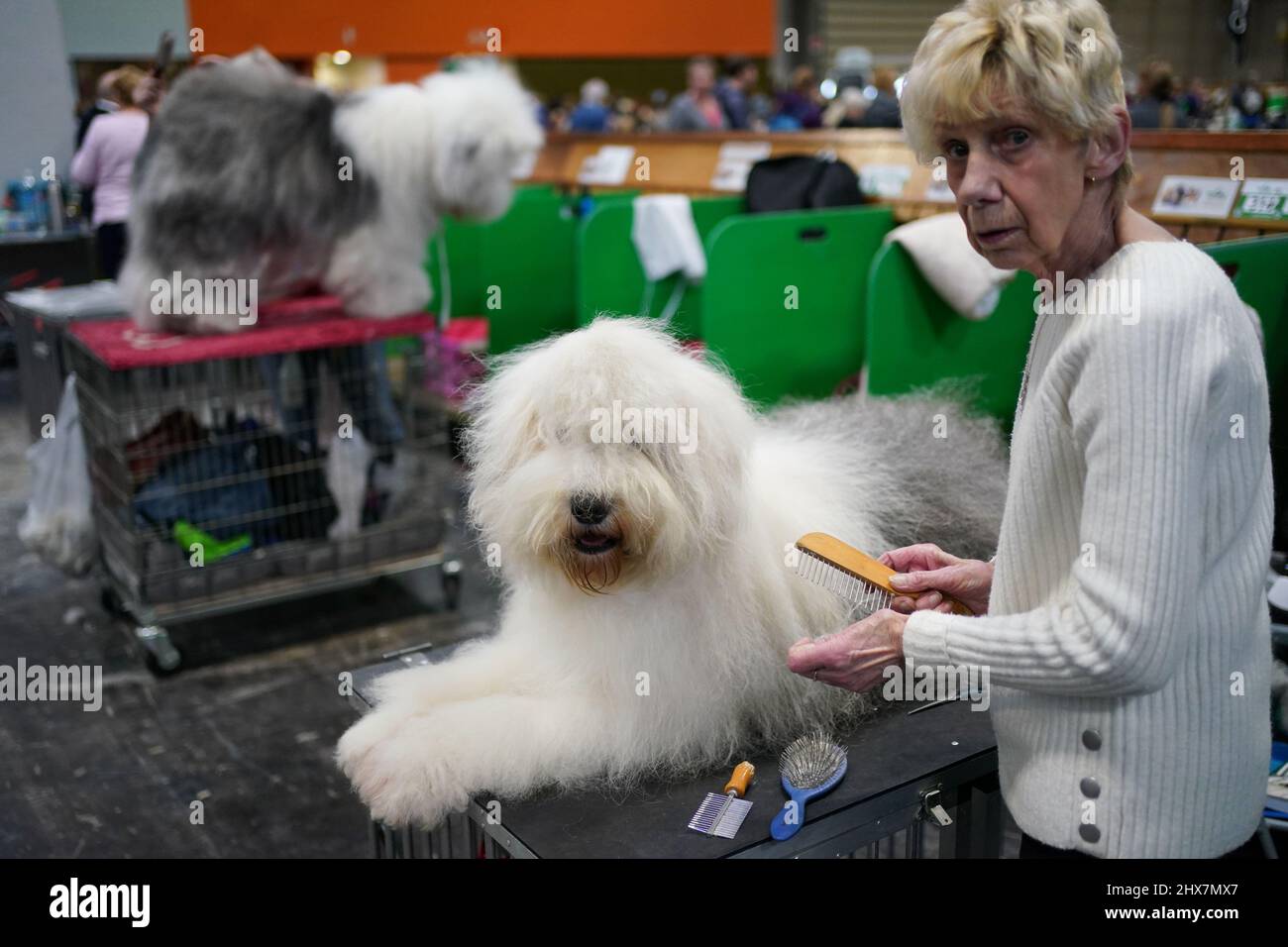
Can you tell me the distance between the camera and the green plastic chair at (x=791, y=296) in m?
3.41

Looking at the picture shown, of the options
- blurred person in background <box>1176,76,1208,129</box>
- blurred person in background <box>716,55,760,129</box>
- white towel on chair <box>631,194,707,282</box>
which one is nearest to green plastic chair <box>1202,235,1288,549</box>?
white towel on chair <box>631,194,707,282</box>

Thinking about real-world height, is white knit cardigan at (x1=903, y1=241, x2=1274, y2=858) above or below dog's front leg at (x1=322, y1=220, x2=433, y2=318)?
below

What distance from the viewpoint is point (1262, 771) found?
4.11 ft

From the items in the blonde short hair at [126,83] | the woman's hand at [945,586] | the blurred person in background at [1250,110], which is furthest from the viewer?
the blurred person in background at [1250,110]

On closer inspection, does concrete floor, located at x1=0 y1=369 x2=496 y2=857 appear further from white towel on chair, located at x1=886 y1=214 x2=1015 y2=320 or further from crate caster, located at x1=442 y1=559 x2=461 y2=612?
white towel on chair, located at x1=886 y1=214 x2=1015 y2=320

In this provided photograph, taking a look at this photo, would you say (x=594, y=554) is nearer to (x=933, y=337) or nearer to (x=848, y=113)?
(x=933, y=337)

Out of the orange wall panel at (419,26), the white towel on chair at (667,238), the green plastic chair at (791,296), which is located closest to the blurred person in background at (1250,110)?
the green plastic chair at (791,296)

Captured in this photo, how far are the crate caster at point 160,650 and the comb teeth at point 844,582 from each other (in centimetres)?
253

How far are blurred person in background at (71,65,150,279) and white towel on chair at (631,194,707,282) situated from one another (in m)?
1.79

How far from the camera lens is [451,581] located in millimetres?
3926

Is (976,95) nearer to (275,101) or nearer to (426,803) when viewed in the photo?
(426,803)

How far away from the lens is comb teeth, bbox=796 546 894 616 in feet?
4.80

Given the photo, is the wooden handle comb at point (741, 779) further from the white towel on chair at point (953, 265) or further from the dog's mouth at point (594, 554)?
the white towel on chair at point (953, 265)

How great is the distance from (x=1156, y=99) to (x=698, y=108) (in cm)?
290
